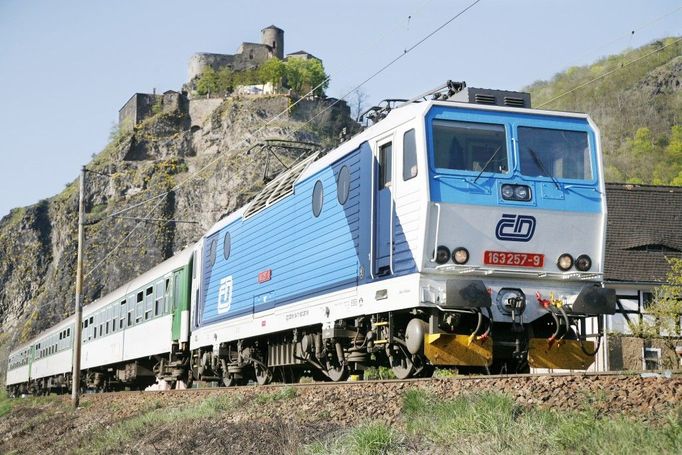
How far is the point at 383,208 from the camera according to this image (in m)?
12.0

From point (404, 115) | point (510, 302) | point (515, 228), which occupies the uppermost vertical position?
point (404, 115)

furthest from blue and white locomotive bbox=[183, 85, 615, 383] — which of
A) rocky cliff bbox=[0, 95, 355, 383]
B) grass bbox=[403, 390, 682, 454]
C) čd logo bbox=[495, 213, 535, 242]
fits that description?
rocky cliff bbox=[0, 95, 355, 383]

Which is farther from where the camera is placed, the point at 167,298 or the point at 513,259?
the point at 167,298

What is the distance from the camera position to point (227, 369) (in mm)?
19125

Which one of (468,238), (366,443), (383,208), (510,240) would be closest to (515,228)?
(510,240)

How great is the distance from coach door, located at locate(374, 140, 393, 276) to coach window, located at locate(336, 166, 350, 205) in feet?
3.18

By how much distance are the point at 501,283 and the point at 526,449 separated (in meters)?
5.00

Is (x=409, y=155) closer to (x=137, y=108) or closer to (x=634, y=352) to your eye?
(x=634, y=352)

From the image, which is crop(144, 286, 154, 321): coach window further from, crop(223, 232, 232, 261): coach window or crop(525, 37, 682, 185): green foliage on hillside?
crop(525, 37, 682, 185): green foliage on hillside

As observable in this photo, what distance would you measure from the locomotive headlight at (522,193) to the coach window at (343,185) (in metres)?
2.61

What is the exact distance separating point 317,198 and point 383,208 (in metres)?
2.50

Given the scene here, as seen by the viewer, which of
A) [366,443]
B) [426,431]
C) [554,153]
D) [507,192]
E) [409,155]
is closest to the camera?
[366,443]

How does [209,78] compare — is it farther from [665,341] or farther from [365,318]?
[365,318]

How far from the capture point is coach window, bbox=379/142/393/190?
12.0m
